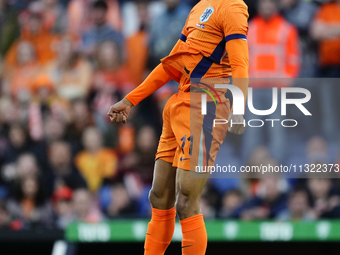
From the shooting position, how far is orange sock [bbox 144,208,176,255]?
85.5 inches

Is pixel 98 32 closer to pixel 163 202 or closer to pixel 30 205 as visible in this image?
pixel 30 205

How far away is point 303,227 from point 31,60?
3.01 meters

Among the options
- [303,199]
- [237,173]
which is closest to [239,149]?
[237,173]

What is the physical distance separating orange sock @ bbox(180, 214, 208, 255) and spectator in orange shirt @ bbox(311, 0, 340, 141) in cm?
227

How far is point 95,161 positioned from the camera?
13.5 ft

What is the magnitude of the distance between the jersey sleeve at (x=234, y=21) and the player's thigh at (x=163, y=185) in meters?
0.69

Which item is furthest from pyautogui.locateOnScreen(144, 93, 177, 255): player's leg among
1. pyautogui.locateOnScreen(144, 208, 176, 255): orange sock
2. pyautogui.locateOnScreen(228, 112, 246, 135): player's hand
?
pyautogui.locateOnScreen(228, 112, 246, 135): player's hand

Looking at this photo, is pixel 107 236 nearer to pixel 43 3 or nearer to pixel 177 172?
pixel 177 172

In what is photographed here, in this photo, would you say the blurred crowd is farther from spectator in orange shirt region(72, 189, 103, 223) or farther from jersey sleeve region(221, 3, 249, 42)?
jersey sleeve region(221, 3, 249, 42)

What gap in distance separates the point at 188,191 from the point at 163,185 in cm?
21

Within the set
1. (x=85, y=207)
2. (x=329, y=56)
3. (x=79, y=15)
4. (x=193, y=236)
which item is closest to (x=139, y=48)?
(x=79, y=15)

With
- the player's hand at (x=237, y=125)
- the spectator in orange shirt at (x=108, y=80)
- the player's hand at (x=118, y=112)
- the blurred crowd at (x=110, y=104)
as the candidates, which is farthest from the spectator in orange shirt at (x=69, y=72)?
the player's hand at (x=237, y=125)

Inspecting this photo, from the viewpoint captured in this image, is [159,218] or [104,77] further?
[104,77]

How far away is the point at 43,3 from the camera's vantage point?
4.50 meters
